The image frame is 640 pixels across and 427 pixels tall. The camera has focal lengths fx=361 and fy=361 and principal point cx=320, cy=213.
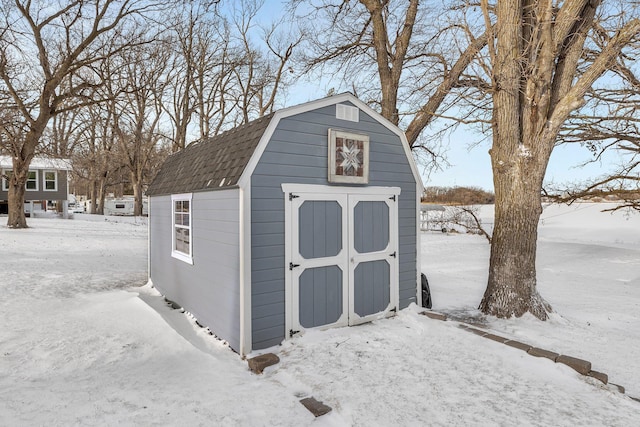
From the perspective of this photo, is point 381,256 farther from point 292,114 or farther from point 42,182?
point 42,182

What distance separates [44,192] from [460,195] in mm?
28519

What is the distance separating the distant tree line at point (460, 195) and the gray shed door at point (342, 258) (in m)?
7.32

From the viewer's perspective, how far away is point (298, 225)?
471 cm

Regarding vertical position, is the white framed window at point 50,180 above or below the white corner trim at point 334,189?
above

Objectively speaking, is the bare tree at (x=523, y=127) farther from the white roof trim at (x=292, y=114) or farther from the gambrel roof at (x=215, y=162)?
the gambrel roof at (x=215, y=162)

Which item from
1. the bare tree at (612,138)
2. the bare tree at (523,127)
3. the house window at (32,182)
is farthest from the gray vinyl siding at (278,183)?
the house window at (32,182)

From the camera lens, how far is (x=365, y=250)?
5387mm

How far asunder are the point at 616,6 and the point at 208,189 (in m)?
7.75

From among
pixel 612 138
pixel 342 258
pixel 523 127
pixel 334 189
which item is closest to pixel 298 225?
pixel 334 189

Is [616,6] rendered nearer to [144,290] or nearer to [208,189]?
[208,189]

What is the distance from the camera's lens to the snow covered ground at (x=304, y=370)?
3061 mm

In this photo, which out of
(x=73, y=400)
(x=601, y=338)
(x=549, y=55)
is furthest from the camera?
(x=549, y=55)

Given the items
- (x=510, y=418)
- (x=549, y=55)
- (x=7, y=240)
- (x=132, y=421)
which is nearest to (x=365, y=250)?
(x=510, y=418)

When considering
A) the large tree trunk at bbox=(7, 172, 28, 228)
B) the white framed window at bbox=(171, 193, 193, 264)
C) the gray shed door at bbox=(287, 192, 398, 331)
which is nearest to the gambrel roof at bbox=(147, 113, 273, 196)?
the white framed window at bbox=(171, 193, 193, 264)
